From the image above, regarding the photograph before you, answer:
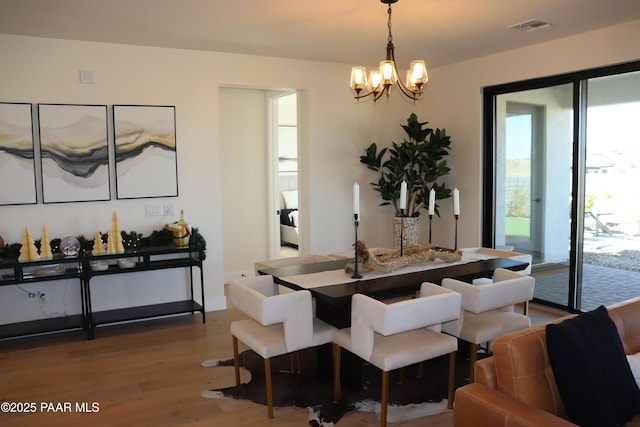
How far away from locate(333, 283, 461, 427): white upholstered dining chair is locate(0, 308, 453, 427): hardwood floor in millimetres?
404

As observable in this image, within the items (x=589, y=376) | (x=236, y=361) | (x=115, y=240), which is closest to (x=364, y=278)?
(x=236, y=361)

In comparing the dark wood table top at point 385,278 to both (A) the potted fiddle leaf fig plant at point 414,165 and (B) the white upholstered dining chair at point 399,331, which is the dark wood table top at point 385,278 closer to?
(B) the white upholstered dining chair at point 399,331

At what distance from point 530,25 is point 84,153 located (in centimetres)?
401

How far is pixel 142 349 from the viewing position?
4.32 metres

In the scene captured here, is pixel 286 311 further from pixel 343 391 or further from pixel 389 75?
pixel 389 75

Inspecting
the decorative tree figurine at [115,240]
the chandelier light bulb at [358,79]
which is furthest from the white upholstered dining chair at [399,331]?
the decorative tree figurine at [115,240]

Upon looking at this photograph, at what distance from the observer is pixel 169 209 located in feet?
16.9

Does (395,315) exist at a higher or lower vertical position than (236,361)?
higher

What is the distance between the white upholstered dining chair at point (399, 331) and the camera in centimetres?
276

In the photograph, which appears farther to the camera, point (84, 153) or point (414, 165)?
point (414, 165)

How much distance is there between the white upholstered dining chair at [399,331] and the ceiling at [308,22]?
6.97 feet

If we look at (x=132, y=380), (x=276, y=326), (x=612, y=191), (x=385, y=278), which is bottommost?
(x=132, y=380)

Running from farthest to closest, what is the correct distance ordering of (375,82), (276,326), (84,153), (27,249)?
(84,153), (27,249), (375,82), (276,326)

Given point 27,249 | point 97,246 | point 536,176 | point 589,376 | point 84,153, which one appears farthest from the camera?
point 536,176
